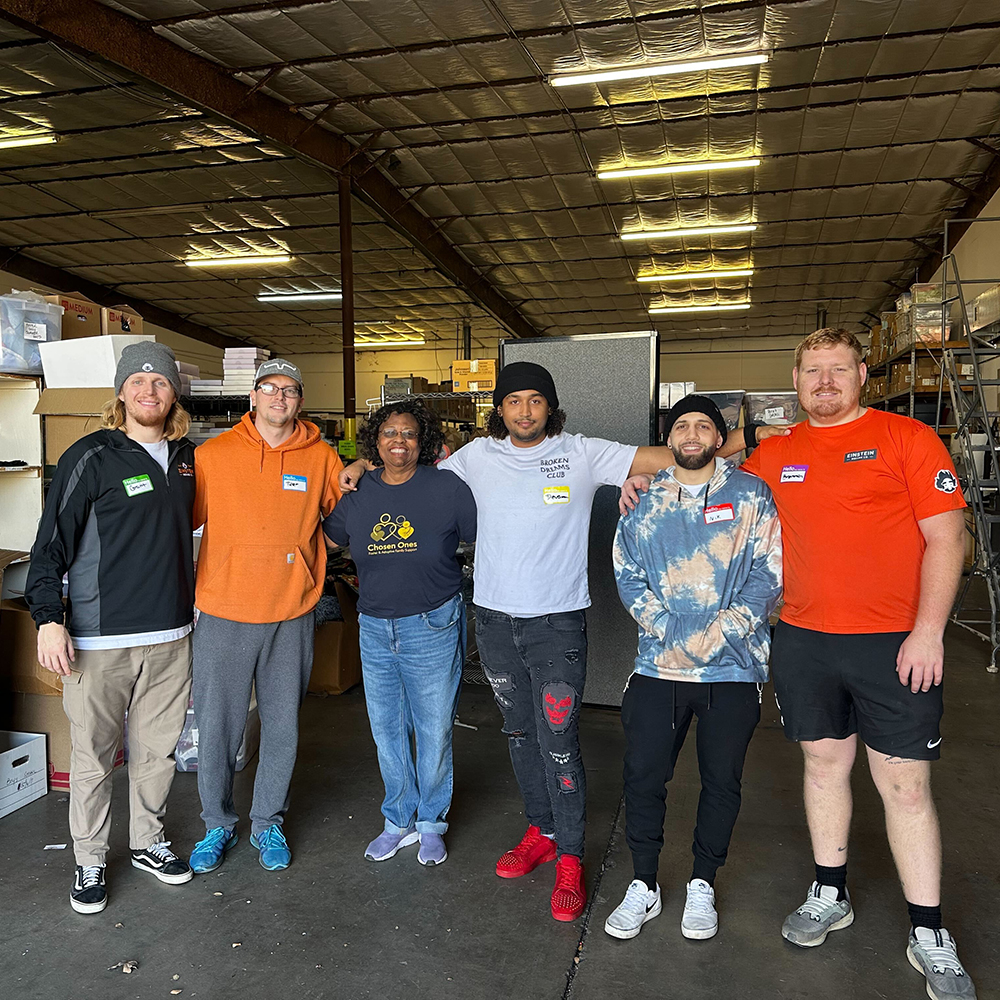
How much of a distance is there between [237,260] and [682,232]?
6.74m

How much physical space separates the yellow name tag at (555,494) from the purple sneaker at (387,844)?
53.3 inches

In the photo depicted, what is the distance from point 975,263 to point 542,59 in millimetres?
6229

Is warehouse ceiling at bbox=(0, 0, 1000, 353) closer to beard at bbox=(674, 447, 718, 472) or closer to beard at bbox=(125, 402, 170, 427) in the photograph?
beard at bbox=(125, 402, 170, 427)

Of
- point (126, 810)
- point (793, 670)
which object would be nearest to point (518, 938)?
point (793, 670)

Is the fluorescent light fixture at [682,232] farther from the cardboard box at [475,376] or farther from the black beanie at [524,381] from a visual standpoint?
the black beanie at [524,381]

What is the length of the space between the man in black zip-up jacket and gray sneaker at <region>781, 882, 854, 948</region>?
6.15 ft

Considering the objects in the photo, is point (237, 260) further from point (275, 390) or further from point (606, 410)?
point (275, 390)

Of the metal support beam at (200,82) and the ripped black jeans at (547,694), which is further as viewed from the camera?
the metal support beam at (200,82)

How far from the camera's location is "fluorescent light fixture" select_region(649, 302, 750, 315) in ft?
48.4

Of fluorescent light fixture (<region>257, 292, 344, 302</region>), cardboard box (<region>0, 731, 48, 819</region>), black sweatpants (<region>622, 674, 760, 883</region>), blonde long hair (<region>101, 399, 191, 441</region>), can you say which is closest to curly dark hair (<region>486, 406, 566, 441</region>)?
black sweatpants (<region>622, 674, 760, 883</region>)

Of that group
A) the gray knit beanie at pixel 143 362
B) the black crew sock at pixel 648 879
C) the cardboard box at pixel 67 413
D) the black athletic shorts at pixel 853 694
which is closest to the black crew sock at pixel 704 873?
the black crew sock at pixel 648 879

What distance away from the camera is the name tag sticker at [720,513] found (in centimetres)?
223

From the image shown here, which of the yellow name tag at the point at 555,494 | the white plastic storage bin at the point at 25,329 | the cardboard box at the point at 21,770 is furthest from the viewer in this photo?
the white plastic storage bin at the point at 25,329

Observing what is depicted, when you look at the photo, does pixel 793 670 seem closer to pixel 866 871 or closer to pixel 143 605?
pixel 866 871
